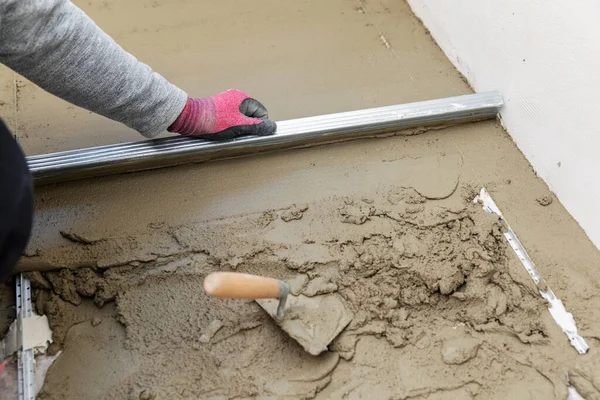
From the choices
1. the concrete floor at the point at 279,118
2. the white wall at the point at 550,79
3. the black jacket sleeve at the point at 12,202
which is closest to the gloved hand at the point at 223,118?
the concrete floor at the point at 279,118

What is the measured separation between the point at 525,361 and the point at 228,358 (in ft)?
2.33

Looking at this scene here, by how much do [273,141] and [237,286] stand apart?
706 millimetres

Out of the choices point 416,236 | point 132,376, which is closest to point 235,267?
point 132,376

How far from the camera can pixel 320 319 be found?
126 centimetres

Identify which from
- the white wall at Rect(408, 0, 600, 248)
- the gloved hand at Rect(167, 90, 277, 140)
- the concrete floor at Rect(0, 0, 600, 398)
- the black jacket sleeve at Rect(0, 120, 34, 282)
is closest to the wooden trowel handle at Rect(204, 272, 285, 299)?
the black jacket sleeve at Rect(0, 120, 34, 282)

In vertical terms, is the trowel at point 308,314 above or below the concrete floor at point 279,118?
below

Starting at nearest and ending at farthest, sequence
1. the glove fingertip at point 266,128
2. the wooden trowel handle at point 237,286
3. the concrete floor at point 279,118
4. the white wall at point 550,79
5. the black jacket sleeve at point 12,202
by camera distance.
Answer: the black jacket sleeve at point 12,202 → the wooden trowel handle at point 237,286 → the white wall at point 550,79 → the concrete floor at point 279,118 → the glove fingertip at point 266,128

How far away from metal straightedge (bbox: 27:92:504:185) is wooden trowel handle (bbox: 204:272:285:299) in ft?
2.06

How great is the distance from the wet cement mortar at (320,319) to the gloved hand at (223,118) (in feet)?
0.90

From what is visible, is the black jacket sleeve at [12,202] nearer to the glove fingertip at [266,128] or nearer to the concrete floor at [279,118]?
the concrete floor at [279,118]

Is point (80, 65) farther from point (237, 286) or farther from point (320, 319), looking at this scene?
point (320, 319)

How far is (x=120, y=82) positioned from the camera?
4.09 ft

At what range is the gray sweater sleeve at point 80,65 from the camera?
1043mm

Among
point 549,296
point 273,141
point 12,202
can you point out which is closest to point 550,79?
point 549,296
